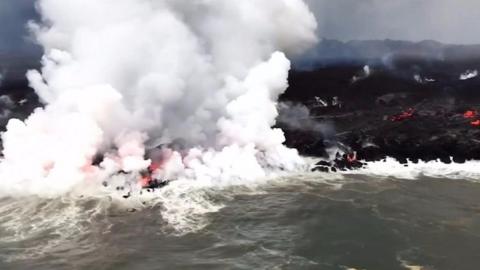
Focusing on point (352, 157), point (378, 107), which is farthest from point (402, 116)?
point (352, 157)

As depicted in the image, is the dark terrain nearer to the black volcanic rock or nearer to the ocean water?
the black volcanic rock

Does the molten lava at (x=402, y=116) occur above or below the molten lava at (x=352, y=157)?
above

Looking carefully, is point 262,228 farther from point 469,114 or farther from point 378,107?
point 378,107

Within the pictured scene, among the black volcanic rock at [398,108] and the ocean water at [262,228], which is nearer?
the ocean water at [262,228]

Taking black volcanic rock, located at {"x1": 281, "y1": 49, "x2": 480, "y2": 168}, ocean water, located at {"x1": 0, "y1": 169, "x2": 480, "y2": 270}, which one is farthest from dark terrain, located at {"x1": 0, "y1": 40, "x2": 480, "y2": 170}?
ocean water, located at {"x1": 0, "y1": 169, "x2": 480, "y2": 270}

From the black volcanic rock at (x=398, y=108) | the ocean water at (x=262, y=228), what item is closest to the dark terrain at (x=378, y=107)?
the black volcanic rock at (x=398, y=108)

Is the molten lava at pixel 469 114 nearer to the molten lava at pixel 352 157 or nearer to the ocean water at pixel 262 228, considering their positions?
the molten lava at pixel 352 157

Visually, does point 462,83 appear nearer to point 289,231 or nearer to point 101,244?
point 289,231

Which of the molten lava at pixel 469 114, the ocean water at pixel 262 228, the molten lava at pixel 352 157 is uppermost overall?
the molten lava at pixel 469 114
